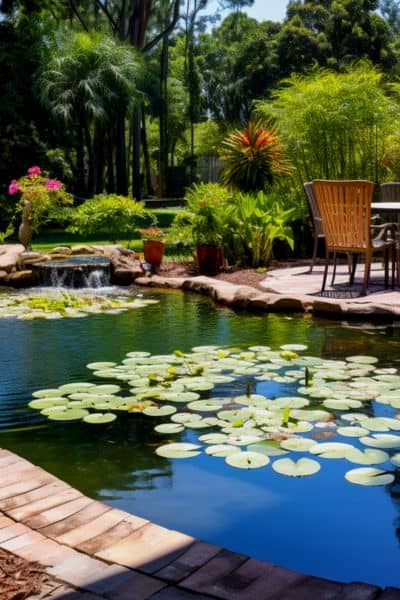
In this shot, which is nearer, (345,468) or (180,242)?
(345,468)

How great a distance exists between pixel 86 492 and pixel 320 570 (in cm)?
91

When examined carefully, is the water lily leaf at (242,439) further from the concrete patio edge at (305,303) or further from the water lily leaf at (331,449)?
the concrete patio edge at (305,303)

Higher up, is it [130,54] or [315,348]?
[130,54]

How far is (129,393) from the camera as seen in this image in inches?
152

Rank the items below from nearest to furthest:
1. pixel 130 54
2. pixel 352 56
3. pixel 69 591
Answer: pixel 69 591 < pixel 130 54 < pixel 352 56

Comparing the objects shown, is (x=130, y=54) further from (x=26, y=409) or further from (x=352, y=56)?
(x=26, y=409)

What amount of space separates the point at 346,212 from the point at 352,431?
364 centimetres

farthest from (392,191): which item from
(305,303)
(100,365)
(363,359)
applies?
(100,365)

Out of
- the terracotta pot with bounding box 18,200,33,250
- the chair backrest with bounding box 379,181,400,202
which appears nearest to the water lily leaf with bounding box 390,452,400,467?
the chair backrest with bounding box 379,181,400,202

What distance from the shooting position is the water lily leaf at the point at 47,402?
363cm

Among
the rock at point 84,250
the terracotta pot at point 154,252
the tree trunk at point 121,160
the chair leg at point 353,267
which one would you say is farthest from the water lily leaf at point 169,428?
the tree trunk at point 121,160

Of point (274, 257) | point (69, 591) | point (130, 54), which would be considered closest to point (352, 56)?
point (130, 54)

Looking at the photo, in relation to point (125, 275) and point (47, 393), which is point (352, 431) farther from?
point (125, 275)

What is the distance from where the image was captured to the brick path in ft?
5.70
